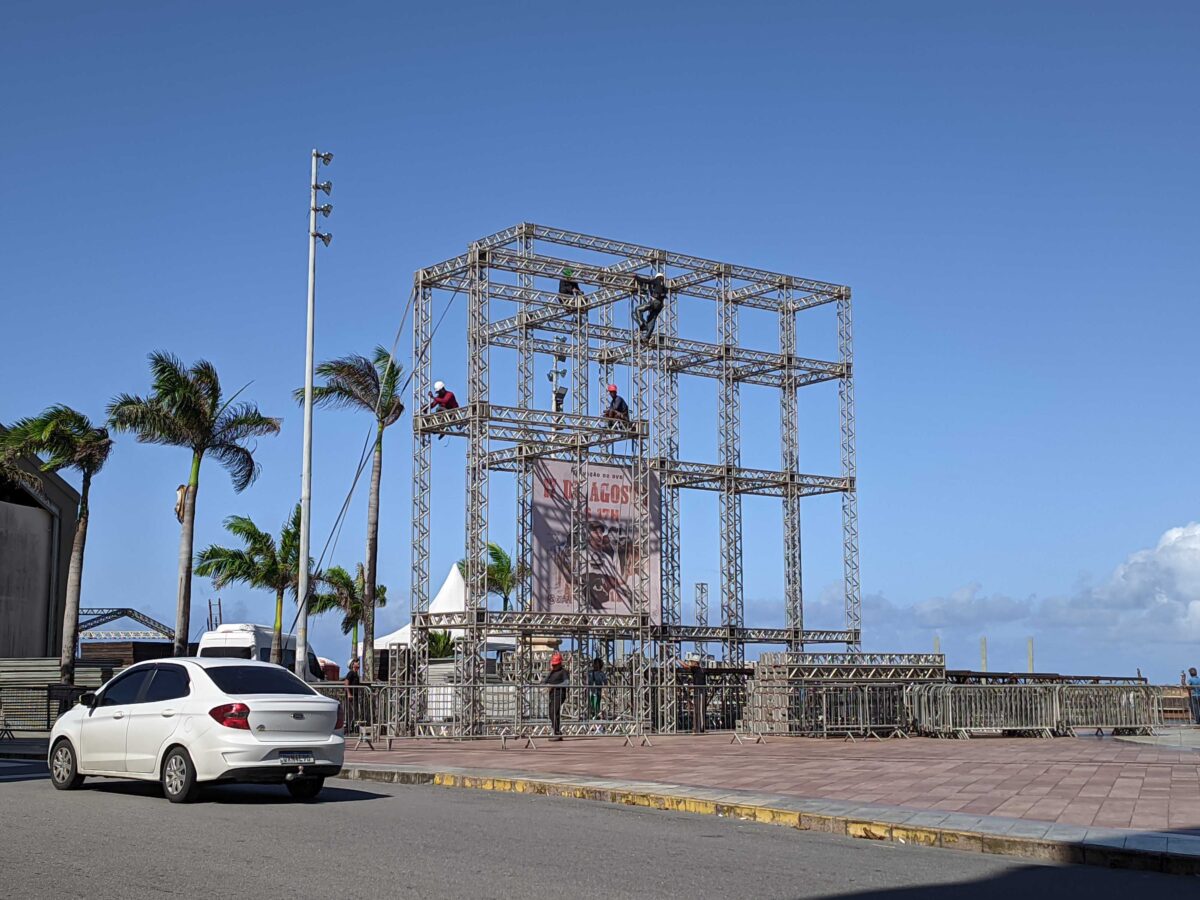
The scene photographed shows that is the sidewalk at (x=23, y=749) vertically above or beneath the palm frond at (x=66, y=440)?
beneath

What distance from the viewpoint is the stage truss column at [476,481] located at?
109 feet

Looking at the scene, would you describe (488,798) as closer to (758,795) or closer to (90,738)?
(758,795)

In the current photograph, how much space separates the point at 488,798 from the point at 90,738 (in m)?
4.43

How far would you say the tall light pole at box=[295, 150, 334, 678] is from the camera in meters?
28.0

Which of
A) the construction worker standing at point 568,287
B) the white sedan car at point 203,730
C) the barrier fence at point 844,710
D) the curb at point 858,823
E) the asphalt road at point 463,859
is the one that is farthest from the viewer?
the construction worker standing at point 568,287

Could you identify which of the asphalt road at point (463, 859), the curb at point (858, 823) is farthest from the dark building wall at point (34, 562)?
the asphalt road at point (463, 859)

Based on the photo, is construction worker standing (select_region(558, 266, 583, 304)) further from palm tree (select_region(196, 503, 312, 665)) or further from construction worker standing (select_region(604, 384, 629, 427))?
palm tree (select_region(196, 503, 312, 665))

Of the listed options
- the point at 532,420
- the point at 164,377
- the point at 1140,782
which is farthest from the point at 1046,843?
the point at 164,377

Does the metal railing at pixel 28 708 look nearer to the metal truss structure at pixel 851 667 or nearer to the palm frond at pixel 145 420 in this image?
the palm frond at pixel 145 420

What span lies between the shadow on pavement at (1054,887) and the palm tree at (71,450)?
3063cm

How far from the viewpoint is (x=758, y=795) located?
1530 centimetres

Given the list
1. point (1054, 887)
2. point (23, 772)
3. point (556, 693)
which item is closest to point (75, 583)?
point (556, 693)

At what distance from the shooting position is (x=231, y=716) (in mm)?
14469

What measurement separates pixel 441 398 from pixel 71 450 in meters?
9.90
